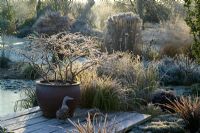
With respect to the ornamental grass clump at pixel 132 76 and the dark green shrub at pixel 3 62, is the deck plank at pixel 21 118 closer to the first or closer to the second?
the ornamental grass clump at pixel 132 76

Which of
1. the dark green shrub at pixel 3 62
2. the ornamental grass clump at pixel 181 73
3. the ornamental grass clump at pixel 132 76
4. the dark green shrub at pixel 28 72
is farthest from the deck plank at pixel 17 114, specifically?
the dark green shrub at pixel 3 62

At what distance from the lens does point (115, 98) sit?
Answer: 19.7ft

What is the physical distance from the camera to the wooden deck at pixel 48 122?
486cm

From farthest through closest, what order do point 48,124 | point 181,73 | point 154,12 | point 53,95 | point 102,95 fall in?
1. point 154,12
2. point 181,73
3. point 102,95
4. point 53,95
5. point 48,124

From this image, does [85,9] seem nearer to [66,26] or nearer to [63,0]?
[63,0]

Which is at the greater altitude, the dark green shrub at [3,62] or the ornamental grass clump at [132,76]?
Answer: the ornamental grass clump at [132,76]

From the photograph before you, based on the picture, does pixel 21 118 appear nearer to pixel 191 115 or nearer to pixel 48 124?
pixel 48 124

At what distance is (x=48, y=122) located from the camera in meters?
5.23

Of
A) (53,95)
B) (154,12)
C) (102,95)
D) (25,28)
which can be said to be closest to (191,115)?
(102,95)

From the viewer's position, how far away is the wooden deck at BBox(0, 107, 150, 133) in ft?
16.0

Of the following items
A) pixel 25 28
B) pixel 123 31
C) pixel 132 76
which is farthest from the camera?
pixel 25 28

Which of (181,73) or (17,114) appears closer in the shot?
(17,114)

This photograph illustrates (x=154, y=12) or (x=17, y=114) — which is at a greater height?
(x=154, y=12)

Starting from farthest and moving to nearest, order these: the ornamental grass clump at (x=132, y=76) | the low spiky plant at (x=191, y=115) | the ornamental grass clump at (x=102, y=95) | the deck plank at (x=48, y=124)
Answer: the ornamental grass clump at (x=132, y=76), the ornamental grass clump at (x=102, y=95), the low spiky plant at (x=191, y=115), the deck plank at (x=48, y=124)
